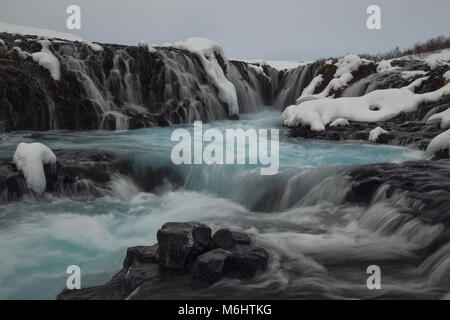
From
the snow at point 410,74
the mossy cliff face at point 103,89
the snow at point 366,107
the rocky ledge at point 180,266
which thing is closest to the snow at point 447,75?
the snow at point 366,107

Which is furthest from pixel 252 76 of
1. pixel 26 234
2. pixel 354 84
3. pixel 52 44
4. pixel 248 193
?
pixel 26 234

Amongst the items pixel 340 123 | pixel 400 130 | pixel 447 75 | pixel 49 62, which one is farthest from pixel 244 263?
pixel 447 75

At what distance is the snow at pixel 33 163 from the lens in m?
6.48

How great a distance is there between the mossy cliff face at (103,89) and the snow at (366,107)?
484 cm

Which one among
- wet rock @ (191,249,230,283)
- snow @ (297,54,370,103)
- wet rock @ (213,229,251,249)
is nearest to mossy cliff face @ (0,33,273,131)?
snow @ (297,54,370,103)

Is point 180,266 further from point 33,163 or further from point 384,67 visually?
point 384,67

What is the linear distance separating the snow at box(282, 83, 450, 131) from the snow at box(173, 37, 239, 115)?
440 centimetres

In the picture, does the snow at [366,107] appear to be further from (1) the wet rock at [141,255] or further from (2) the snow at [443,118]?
(1) the wet rock at [141,255]

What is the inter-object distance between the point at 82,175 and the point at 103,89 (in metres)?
8.00

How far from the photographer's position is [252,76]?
76.7 feet

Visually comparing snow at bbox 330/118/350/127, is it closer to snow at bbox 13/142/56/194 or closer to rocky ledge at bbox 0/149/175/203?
rocky ledge at bbox 0/149/175/203

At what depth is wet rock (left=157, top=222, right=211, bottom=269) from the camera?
338 cm

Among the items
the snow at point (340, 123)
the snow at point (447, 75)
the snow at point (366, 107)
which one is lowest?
the snow at point (340, 123)
